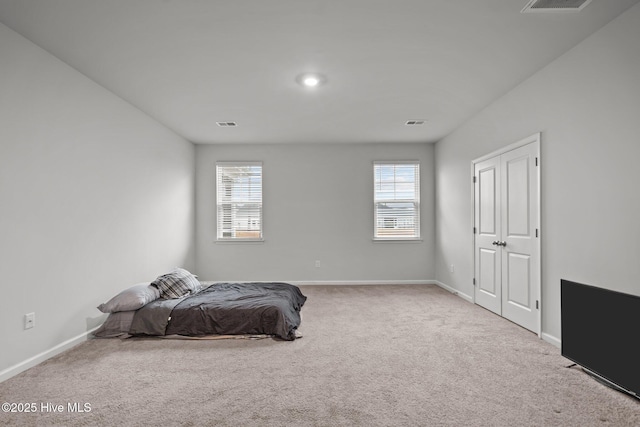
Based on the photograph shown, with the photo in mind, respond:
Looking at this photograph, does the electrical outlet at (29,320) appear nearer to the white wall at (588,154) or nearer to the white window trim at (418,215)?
the white wall at (588,154)

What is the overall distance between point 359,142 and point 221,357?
456cm

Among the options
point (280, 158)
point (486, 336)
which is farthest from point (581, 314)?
point (280, 158)

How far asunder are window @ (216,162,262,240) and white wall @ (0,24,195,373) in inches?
69.9

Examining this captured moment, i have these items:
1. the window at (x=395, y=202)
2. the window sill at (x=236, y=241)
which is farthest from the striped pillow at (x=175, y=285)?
the window at (x=395, y=202)

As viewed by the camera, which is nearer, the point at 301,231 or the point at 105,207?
the point at 105,207

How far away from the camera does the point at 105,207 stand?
146 inches

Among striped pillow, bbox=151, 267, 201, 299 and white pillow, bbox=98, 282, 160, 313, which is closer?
white pillow, bbox=98, 282, 160, 313

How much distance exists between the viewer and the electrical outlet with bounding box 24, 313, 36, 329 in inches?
106

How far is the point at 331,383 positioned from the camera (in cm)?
244

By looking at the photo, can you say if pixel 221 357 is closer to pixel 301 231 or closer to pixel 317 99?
pixel 317 99

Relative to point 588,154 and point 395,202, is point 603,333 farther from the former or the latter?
point 395,202

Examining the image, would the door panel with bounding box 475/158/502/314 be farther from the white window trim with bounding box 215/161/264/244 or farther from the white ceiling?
the white window trim with bounding box 215/161/264/244

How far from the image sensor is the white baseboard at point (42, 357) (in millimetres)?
2523

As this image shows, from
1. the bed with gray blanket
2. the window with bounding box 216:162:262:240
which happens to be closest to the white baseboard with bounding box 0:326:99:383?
the bed with gray blanket
